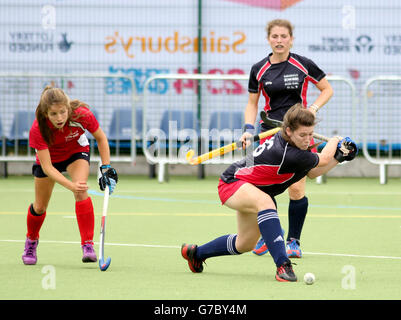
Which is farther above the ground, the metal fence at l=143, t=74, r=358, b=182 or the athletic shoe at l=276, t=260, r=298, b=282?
the metal fence at l=143, t=74, r=358, b=182

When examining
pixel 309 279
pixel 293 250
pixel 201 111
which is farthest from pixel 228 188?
pixel 201 111

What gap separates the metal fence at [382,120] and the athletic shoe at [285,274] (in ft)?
25.5

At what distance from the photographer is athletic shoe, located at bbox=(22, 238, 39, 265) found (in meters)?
6.45

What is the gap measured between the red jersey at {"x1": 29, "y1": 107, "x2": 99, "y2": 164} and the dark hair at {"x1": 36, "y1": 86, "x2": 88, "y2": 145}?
0.10 ft

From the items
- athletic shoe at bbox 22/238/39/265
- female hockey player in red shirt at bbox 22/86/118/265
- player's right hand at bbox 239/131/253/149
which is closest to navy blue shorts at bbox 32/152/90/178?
female hockey player in red shirt at bbox 22/86/118/265

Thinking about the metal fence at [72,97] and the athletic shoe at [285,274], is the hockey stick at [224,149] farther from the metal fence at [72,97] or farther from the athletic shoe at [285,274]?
the metal fence at [72,97]

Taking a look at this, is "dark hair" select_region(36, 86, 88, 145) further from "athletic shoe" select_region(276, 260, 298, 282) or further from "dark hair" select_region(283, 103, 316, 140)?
"athletic shoe" select_region(276, 260, 298, 282)

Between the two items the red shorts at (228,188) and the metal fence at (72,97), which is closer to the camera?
the red shorts at (228,188)

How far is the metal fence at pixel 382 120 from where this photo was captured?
43.6ft

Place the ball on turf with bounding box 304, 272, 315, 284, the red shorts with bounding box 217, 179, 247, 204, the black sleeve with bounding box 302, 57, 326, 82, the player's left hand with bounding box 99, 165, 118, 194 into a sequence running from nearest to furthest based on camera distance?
the ball on turf with bounding box 304, 272, 315, 284 < the red shorts with bounding box 217, 179, 247, 204 < the player's left hand with bounding box 99, 165, 118, 194 < the black sleeve with bounding box 302, 57, 326, 82

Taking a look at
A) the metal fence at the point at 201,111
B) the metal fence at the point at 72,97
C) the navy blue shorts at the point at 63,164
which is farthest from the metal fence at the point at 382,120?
the navy blue shorts at the point at 63,164

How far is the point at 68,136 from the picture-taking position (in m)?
6.52
